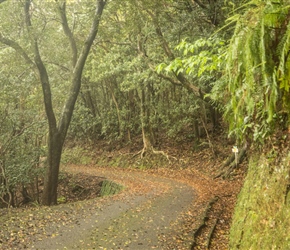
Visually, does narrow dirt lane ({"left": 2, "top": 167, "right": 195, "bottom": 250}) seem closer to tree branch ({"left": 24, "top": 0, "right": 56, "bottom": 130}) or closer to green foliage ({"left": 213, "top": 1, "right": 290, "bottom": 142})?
tree branch ({"left": 24, "top": 0, "right": 56, "bottom": 130})

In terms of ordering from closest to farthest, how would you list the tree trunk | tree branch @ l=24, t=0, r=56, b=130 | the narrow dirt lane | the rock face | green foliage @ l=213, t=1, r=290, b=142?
green foliage @ l=213, t=1, r=290, b=142
the rock face
the narrow dirt lane
tree branch @ l=24, t=0, r=56, b=130
the tree trunk

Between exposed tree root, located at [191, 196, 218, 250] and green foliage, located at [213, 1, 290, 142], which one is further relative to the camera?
exposed tree root, located at [191, 196, 218, 250]

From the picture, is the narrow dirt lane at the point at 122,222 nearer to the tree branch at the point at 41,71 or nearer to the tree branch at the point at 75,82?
the tree branch at the point at 75,82

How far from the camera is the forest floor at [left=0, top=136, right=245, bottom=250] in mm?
6449

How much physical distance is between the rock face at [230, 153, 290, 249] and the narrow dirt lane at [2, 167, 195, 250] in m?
2.35

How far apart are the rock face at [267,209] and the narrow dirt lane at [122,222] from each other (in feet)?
7.72

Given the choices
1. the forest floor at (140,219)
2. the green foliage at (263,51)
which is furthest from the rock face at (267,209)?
the forest floor at (140,219)

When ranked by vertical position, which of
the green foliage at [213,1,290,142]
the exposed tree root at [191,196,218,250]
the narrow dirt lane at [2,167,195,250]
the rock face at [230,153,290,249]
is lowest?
the narrow dirt lane at [2,167,195,250]

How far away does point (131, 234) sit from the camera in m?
6.88

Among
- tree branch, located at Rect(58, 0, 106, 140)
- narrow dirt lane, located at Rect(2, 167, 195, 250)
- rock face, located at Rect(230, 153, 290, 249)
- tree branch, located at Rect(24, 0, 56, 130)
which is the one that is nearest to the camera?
rock face, located at Rect(230, 153, 290, 249)

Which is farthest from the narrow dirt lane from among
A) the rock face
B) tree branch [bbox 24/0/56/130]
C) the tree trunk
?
tree branch [bbox 24/0/56/130]

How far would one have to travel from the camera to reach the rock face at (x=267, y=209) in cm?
293

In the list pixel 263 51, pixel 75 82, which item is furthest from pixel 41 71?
pixel 263 51

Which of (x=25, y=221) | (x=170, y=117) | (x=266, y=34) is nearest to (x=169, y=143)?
(x=170, y=117)
